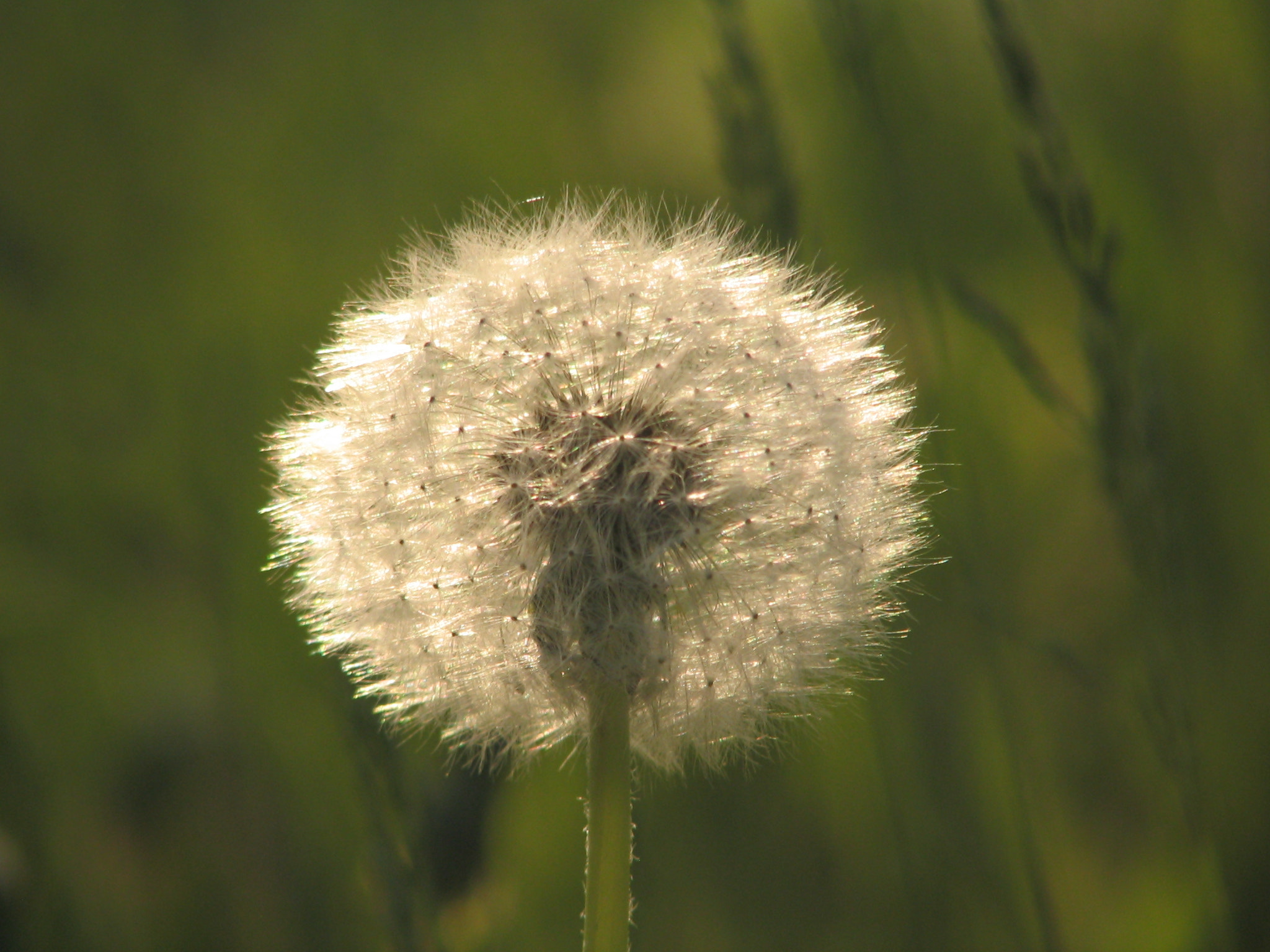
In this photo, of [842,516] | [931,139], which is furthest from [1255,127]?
[842,516]

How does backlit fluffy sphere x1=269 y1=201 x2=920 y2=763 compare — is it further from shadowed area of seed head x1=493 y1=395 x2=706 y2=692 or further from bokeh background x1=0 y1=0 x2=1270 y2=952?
bokeh background x1=0 y1=0 x2=1270 y2=952

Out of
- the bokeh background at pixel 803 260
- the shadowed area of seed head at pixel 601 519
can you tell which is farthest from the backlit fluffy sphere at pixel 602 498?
the bokeh background at pixel 803 260

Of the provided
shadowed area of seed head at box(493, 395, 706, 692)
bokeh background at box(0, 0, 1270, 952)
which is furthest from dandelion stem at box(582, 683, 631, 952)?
bokeh background at box(0, 0, 1270, 952)

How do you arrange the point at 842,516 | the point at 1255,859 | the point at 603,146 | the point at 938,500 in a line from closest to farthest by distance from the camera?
the point at 842,516 < the point at 938,500 < the point at 1255,859 < the point at 603,146

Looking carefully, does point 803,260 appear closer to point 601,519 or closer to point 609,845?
point 601,519

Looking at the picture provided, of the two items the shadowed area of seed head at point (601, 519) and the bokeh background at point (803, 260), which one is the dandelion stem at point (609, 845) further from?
the bokeh background at point (803, 260)

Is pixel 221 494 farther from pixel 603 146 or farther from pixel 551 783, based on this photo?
pixel 603 146
